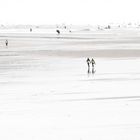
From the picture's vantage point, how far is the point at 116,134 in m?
17.1

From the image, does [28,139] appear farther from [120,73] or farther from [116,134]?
[120,73]

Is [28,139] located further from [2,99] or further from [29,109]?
[2,99]

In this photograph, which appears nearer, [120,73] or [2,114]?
[2,114]

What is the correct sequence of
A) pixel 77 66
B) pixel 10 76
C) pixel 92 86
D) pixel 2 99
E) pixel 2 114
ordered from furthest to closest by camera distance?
pixel 77 66 < pixel 10 76 < pixel 92 86 < pixel 2 99 < pixel 2 114

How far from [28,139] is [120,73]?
68.3ft

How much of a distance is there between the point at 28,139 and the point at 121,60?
32597 mm

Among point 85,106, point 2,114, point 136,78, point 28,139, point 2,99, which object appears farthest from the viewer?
point 136,78

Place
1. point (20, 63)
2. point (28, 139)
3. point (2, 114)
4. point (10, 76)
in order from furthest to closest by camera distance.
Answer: point (20, 63) → point (10, 76) → point (2, 114) → point (28, 139)

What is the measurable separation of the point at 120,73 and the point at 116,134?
19734 mm

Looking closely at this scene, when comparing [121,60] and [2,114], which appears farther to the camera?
[121,60]

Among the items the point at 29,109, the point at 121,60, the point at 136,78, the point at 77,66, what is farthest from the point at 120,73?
the point at 29,109

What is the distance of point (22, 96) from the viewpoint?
25891 millimetres

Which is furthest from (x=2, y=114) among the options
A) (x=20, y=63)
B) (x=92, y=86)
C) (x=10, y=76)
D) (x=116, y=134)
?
(x=20, y=63)

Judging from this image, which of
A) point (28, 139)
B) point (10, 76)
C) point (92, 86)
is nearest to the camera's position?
point (28, 139)
